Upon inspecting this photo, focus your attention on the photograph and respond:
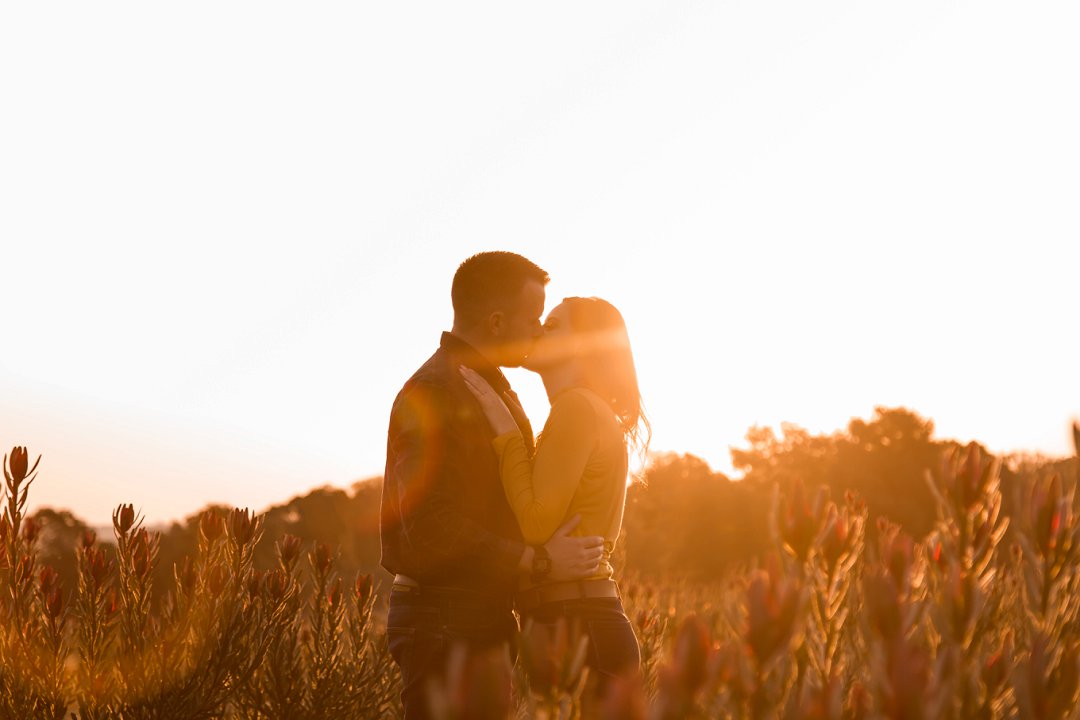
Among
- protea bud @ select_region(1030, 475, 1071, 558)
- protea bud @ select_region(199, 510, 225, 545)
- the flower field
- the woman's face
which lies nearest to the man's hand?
the flower field

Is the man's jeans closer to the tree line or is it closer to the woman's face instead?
the woman's face

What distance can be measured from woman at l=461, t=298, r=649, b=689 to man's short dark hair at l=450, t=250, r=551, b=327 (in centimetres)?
30

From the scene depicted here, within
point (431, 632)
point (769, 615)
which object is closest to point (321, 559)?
point (431, 632)

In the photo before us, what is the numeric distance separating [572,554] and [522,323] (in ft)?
3.68

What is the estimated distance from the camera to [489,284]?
4.21 meters

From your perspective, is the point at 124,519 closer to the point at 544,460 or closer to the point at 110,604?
the point at 110,604

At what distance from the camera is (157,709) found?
199 inches

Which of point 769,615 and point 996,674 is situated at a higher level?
point 769,615

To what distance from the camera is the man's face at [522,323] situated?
4211mm

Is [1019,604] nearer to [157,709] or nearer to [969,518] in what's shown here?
[969,518]

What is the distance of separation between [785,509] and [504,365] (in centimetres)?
254

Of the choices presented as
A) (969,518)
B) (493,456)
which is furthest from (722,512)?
(969,518)

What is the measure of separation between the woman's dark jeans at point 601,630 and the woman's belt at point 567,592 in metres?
0.02

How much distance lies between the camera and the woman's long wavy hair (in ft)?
14.4
